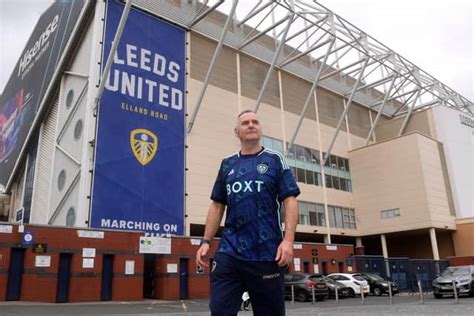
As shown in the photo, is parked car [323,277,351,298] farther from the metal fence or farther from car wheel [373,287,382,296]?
the metal fence

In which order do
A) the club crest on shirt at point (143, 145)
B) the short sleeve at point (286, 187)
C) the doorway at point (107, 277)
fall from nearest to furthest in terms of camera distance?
the short sleeve at point (286, 187), the doorway at point (107, 277), the club crest on shirt at point (143, 145)

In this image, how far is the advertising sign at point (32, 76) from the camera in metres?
32.0

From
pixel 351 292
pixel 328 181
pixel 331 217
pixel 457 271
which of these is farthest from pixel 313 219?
pixel 457 271

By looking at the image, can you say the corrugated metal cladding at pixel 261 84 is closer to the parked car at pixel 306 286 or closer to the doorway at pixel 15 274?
the parked car at pixel 306 286

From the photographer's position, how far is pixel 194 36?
32906mm

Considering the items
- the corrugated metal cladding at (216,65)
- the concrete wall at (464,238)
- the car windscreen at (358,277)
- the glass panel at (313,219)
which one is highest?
the corrugated metal cladding at (216,65)

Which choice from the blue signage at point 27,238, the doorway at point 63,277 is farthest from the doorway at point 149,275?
the blue signage at point 27,238

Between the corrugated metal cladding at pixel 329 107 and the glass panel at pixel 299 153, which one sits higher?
the corrugated metal cladding at pixel 329 107

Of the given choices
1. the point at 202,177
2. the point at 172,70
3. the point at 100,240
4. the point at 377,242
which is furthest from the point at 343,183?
the point at 100,240

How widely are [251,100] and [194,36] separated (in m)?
6.74

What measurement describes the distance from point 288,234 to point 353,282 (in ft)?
78.0

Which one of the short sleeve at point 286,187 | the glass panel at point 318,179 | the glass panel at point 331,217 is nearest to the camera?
the short sleeve at point 286,187

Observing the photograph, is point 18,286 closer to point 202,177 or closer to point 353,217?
point 202,177

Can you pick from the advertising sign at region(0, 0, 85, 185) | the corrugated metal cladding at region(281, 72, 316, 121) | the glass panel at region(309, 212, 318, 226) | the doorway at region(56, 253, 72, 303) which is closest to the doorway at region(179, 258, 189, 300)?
the doorway at region(56, 253, 72, 303)
